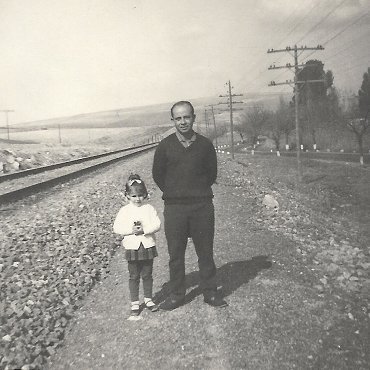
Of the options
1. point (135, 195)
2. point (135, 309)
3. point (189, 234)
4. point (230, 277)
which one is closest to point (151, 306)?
point (135, 309)

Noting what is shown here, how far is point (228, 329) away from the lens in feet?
14.9

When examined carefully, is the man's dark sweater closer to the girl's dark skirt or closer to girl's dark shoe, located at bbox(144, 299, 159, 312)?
the girl's dark skirt

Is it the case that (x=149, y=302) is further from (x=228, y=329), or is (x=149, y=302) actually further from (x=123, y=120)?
(x=123, y=120)

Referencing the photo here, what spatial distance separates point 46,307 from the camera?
504cm

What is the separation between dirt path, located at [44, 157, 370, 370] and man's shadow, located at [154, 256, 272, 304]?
0.5 inches

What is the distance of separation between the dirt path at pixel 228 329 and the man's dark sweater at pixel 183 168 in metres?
1.34

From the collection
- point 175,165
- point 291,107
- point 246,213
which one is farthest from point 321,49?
point 291,107

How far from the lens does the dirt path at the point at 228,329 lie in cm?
406

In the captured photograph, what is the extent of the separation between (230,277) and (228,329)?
5.16 ft

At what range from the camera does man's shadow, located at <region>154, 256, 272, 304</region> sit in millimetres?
5488

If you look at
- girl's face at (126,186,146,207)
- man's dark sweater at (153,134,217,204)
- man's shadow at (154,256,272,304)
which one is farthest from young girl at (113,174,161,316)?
man's shadow at (154,256,272,304)

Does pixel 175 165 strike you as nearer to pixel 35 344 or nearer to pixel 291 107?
pixel 35 344

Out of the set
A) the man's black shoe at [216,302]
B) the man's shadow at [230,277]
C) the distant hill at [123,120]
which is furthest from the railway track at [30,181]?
the distant hill at [123,120]

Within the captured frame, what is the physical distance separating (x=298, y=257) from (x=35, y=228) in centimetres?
485
